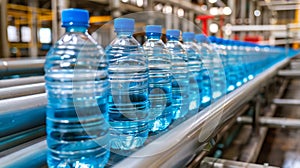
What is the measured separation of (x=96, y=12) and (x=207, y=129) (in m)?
4.14

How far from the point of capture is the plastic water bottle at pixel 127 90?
0.83 meters

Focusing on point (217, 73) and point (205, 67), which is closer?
point (205, 67)

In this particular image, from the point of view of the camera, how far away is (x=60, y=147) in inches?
27.7

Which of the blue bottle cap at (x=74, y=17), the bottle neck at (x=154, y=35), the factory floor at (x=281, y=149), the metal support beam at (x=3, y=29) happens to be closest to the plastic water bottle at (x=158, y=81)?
the bottle neck at (x=154, y=35)

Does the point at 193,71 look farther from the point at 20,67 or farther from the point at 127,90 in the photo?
the point at 20,67

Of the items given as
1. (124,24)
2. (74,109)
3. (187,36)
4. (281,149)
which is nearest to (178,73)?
(187,36)

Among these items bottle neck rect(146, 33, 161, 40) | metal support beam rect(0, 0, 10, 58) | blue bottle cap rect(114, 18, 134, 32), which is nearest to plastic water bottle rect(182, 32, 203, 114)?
bottle neck rect(146, 33, 161, 40)

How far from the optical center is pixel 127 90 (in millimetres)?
918

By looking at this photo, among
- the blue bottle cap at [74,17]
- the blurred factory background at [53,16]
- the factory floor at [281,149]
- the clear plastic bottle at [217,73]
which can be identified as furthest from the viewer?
the blurred factory background at [53,16]

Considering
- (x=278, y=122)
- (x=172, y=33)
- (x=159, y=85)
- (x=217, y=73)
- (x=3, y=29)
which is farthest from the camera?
(x=3, y=29)

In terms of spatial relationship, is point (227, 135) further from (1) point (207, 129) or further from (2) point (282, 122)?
(1) point (207, 129)

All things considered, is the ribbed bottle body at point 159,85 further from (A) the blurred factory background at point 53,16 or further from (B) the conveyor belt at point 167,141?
(A) the blurred factory background at point 53,16

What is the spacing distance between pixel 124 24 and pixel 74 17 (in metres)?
0.20

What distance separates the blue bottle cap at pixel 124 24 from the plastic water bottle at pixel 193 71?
1.36 ft
